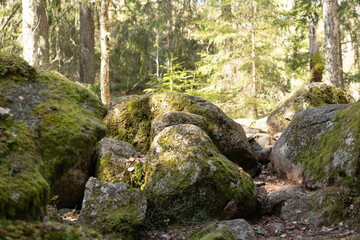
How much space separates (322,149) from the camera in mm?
6203

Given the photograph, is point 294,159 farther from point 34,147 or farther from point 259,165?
point 34,147

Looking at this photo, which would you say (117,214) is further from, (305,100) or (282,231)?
(305,100)

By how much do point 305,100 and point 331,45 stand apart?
4106 millimetres

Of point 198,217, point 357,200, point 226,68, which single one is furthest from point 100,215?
point 226,68

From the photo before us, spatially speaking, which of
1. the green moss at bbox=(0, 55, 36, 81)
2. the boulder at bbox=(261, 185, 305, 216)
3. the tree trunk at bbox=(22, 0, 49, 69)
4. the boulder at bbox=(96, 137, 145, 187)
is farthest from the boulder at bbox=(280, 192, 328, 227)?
the tree trunk at bbox=(22, 0, 49, 69)

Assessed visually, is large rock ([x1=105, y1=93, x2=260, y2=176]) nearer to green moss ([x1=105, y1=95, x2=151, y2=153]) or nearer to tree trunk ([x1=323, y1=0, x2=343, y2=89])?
green moss ([x1=105, y1=95, x2=151, y2=153])

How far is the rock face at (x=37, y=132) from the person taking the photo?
2.32 metres

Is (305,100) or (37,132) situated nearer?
(37,132)

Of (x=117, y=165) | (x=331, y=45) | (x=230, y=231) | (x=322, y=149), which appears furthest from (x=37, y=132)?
(x=331, y=45)

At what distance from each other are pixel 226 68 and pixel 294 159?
8692 millimetres

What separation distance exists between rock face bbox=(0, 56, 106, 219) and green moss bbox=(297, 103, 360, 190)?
4.09 m

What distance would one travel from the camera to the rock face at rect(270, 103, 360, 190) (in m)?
5.27

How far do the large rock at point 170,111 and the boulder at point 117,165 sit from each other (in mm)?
955

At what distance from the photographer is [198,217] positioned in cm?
494
